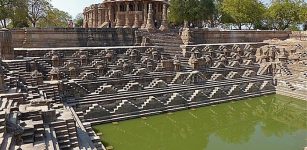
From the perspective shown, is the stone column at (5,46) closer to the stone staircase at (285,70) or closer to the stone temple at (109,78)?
the stone temple at (109,78)

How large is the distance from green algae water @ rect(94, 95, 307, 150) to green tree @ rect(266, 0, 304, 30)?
2718 centimetres

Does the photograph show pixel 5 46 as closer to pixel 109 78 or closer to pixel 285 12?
pixel 109 78

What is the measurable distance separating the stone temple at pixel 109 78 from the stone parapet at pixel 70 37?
0.21 ft

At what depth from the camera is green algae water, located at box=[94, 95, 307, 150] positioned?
12125 millimetres

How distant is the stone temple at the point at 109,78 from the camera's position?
9500mm

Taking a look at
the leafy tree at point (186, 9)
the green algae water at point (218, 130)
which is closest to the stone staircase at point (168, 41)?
the green algae water at point (218, 130)

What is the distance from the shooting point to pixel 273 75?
72.3 feet

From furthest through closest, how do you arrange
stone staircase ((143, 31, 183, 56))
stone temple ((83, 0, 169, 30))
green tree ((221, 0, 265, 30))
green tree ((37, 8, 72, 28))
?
1. green tree ((221, 0, 265, 30))
2. green tree ((37, 8, 72, 28))
3. stone temple ((83, 0, 169, 30))
4. stone staircase ((143, 31, 183, 56))

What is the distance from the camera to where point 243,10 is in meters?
39.8

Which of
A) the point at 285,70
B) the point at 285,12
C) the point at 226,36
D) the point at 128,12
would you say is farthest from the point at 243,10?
the point at 285,70

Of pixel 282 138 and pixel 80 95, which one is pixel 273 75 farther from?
pixel 80 95

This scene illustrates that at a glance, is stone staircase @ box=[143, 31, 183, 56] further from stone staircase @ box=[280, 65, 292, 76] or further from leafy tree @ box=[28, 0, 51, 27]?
leafy tree @ box=[28, 0, 51, 27]

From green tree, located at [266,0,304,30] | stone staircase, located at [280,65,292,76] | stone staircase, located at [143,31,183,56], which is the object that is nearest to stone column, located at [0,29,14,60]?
stone staircase, located at [143,31,183,56]

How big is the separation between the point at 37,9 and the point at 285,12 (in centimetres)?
3129
